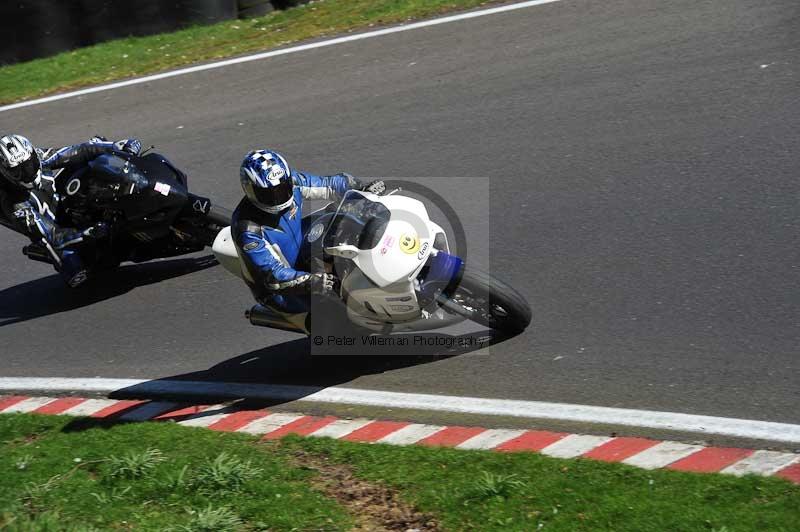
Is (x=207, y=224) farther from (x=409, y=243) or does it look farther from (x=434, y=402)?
(x=434, y=402)

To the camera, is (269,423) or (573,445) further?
(269,423)

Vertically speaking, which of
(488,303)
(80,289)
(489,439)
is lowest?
(489,439)

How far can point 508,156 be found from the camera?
30.3 feet

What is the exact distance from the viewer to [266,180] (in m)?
6.27

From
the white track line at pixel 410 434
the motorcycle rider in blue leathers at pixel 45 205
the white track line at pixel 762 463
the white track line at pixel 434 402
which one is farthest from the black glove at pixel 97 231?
the white track line at pixel 762 463

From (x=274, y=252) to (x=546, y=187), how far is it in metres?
3.00

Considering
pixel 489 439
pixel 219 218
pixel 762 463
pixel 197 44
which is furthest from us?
pixel 197 44

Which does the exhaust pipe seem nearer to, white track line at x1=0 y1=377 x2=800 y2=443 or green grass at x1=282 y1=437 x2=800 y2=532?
white track line at x1=0 y1=377 x2=800 y2=443

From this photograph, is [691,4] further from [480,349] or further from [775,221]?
[480,349]

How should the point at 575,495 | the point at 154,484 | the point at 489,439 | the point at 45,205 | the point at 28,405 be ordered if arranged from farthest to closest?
1. the point at 45,205
2. the point at 28,405
3. the point at 489,439
4. the point at 154,484
5. the point at 575,495

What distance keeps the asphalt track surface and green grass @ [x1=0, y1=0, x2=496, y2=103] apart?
0.82 meters

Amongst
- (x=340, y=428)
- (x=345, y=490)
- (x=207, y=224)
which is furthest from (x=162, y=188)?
(x=345, y=490)

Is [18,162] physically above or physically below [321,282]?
above

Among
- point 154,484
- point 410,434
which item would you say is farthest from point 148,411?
point 410,434
